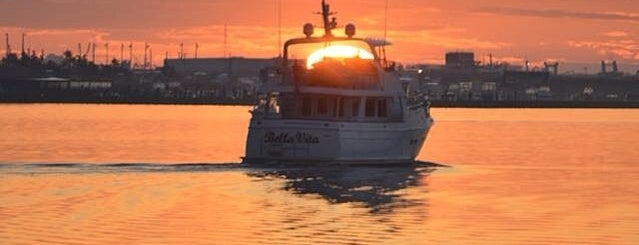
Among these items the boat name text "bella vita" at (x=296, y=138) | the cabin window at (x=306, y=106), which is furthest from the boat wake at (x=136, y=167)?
the cabin window at (x=306, y=106)

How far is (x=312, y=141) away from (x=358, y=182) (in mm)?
5252

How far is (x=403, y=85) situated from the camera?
7519 centimetres

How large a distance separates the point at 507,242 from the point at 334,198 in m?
14.2

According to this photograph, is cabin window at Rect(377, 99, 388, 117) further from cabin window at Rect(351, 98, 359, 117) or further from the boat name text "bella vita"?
the boat name text "bella vita"

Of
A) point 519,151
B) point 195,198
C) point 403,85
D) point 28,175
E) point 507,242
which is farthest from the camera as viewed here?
point 519,151

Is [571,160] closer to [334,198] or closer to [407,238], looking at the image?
[334,198]

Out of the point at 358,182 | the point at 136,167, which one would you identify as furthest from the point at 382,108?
the point at 136,167

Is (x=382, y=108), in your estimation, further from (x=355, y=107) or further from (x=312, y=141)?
(x=312, y=141)

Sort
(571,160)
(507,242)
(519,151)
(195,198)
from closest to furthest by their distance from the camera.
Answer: (507,242) < (195,198) < (571,160) < (519,151)

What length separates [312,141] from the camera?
66.8 m

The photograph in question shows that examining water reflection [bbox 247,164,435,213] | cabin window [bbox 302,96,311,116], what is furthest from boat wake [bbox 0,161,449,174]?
cabin window [bbox 302,96,311,116]

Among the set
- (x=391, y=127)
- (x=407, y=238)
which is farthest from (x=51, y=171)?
(x=407, y=238)

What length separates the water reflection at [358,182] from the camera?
54406 millimetres

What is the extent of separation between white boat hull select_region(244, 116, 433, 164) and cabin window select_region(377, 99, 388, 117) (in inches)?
49.1
